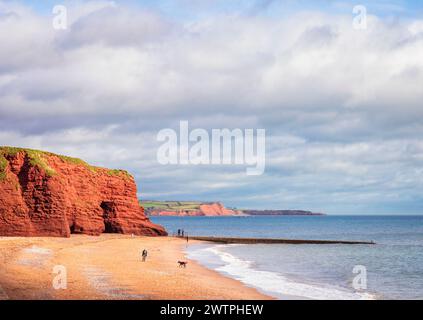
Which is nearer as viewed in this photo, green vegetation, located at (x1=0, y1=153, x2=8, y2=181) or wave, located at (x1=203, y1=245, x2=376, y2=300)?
wave, located at (x1=203, y1=245, x2=376, y2=300)

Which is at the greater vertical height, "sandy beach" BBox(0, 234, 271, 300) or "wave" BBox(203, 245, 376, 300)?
"sandy beach" BBox(0, 234, 271, 300)

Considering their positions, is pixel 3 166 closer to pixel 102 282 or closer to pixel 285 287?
pixel 102 282

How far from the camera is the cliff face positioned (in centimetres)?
7112

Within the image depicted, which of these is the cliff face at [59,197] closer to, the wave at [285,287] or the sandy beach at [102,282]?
the sandy beach at [102,282]

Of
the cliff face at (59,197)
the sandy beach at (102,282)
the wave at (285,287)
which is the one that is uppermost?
the cliff face at (59,197)

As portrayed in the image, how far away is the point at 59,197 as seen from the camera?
74.7 metres

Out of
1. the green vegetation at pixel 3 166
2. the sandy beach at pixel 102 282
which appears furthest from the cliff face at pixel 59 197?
the sandy beach at pixel 102 282

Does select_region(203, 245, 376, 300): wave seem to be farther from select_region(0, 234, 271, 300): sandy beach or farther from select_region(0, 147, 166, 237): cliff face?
select_region(0, 147, 166, 237): cliff face

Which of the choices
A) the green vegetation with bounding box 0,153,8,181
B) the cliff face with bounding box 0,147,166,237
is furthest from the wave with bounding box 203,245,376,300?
the green vegetation with bounding box 0,153,8,181

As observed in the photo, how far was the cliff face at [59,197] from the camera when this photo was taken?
71125 millimetres

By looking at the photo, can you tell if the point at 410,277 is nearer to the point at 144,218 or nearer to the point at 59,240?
the point at 59,240

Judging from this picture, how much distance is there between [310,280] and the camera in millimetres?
40656

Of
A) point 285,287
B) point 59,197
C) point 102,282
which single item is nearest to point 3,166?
point 59,197

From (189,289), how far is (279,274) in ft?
54.1
